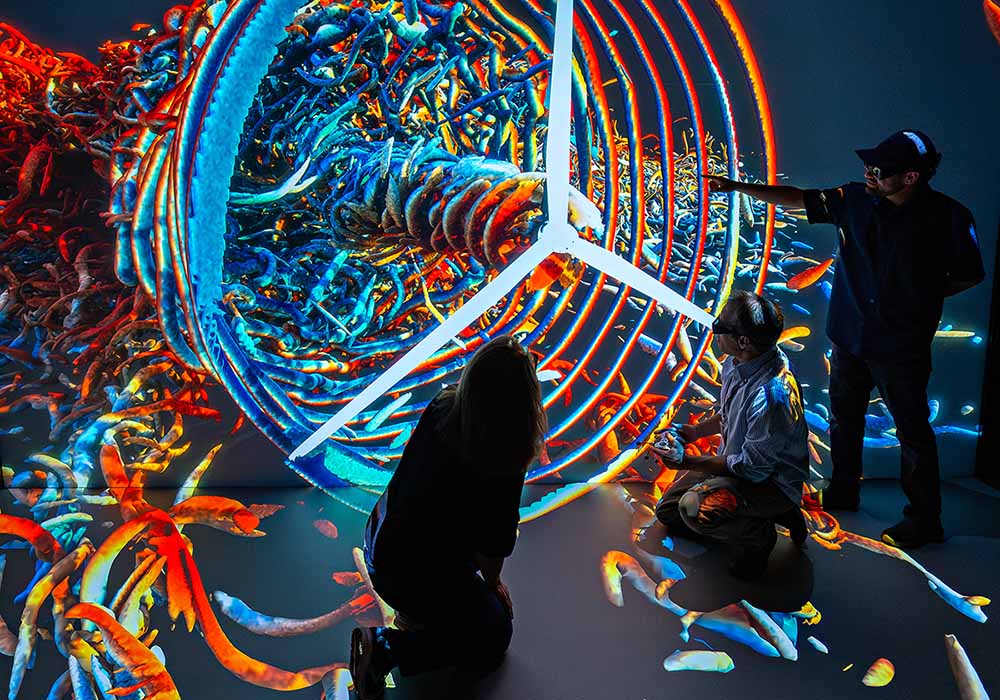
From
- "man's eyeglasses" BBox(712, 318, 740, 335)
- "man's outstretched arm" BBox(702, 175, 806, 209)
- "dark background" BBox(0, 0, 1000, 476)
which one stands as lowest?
"man's eyeglasses" BBox(712, 318, 740, 335)

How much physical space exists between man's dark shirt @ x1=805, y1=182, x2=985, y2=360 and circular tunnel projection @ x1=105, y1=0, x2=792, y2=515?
44cm

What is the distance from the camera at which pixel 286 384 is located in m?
3.85

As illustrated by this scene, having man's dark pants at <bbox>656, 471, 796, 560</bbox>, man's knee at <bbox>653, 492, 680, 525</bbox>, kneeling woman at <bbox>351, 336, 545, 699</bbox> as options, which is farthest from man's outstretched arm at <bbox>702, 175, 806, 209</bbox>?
kneeling woman at <bbox>351, 336, 545, 699</bbox>

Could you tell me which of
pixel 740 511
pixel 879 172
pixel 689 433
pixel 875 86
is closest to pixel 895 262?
pixel 879 172

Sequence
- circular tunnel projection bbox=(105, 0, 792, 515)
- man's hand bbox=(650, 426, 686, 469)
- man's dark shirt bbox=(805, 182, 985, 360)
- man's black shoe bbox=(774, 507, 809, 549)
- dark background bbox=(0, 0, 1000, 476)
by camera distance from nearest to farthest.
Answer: man's hand bbox=(650, 426, 686, 469) → man's dark shirt bbox=(805, 182, 985, 360) → man's black shoe bbox=(774, 507, 809, 549) → circular tunnel projection bbox=(105, 0, 792, 515) → dark background bbox=(0, 0, 1000, 476)

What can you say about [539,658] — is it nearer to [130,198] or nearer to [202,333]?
[202,333]

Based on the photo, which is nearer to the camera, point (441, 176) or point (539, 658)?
point (539, 658)

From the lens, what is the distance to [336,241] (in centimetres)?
372

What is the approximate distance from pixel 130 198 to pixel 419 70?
4.67ft

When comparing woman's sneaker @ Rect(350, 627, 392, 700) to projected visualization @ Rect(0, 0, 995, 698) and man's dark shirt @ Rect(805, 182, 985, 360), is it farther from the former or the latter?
man's dark shirt @ Rect(805, 182, 985, 360)

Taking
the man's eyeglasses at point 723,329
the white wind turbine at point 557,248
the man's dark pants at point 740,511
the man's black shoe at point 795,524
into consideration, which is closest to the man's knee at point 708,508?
the man's dark pants at point 740,511

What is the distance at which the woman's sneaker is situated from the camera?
2521mm

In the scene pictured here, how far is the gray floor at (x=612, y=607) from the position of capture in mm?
2670

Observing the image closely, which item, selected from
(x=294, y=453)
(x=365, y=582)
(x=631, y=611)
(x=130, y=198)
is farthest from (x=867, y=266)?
(x=130, y=198)
